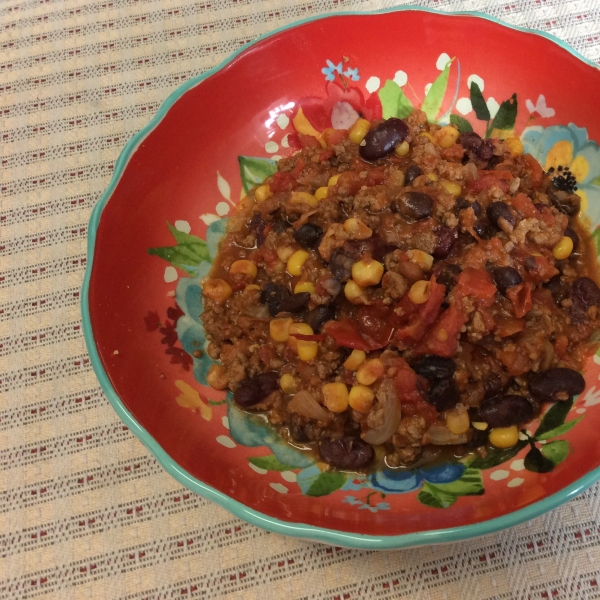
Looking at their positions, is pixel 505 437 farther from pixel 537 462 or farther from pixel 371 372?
pixel 371 372

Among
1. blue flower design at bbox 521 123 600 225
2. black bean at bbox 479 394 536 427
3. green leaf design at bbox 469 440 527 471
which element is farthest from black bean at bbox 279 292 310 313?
blue flower design at bbox 521 123 600 225

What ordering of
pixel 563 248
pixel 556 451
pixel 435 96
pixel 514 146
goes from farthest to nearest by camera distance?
pixel 435 96
pixel 514 146
pixel 563 248
pixel 556 451

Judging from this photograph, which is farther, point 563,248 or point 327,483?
point 563,248

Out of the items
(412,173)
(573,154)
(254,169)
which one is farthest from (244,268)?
(573,154)

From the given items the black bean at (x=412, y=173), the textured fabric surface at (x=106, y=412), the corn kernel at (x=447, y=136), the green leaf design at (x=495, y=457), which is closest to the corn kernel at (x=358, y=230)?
the black bean at (x=412, y=173)

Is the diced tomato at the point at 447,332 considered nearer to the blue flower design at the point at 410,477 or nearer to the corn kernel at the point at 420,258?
the corn kernel at the point at 420,258

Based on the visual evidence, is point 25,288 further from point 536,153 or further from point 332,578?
point 536,153
